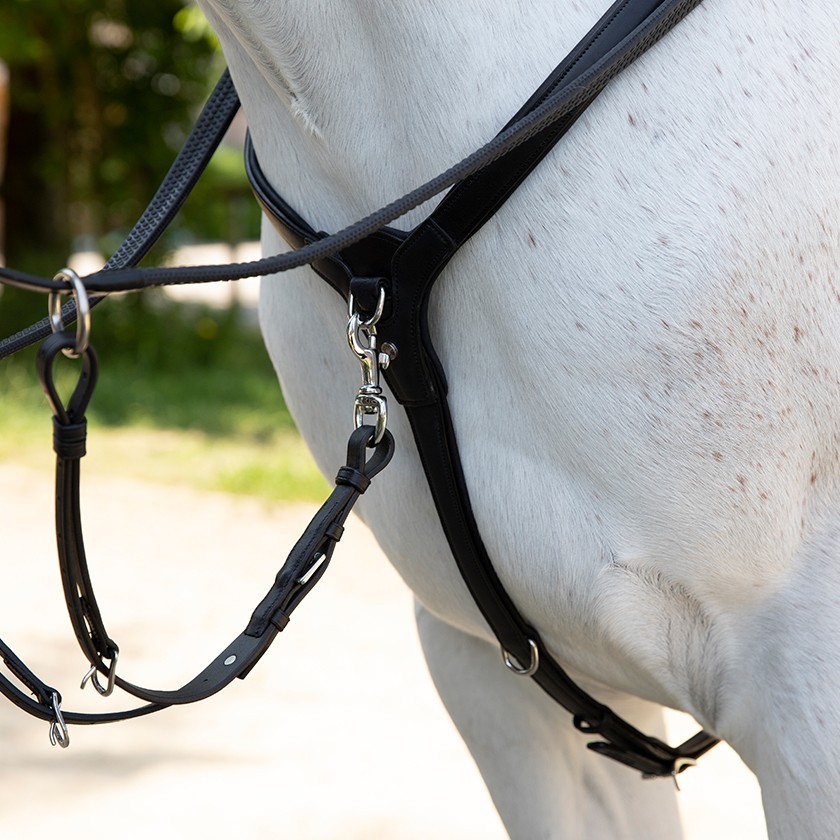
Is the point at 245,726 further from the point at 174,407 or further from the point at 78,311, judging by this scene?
the point at 174,407

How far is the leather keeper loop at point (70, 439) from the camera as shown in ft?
2.85

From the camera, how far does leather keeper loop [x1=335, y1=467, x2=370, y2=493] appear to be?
964 millimetres

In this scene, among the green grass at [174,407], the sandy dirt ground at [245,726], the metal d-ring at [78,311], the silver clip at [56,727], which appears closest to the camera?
the metal d-ring at [78,311]

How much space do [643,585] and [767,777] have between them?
21 centimetres

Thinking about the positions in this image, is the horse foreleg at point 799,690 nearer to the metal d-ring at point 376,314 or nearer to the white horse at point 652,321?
the white horse at point 652,321

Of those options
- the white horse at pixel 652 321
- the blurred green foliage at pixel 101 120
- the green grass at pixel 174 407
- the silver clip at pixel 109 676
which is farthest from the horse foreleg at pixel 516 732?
the blurred green foliage at pixel 101 120

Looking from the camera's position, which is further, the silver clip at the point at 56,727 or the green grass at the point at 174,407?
the green grass at the point at 174,407

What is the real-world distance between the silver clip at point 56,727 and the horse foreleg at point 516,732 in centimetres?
48

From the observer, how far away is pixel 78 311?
32.0 inches

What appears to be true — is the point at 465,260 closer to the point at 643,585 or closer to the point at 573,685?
the point at 643,585

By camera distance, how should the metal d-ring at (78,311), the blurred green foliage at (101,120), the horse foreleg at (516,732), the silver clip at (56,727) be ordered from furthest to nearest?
the blurred green foliage at (101,120) < the horse foreleg at (516,732) < the silver clip at (56,727) < the metal d-ring at (78,311)

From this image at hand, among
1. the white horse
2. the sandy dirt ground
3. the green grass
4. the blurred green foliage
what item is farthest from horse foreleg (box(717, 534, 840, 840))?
the blurred green foliage

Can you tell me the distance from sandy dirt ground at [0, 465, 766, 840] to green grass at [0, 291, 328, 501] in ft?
2.61

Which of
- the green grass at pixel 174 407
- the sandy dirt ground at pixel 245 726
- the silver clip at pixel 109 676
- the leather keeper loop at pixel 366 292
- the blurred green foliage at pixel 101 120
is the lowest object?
the silver clip at pixel 109 676
